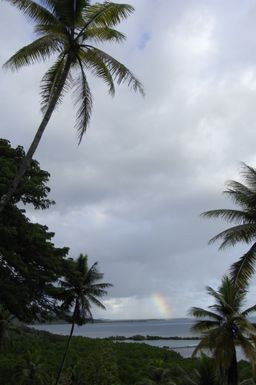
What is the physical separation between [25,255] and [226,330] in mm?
11801

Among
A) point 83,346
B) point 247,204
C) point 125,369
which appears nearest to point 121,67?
point 247,204

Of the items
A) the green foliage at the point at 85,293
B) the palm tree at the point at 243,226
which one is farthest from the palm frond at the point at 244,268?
the green foliage at the point at 85,293

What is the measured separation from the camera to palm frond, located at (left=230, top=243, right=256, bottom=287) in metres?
22.0

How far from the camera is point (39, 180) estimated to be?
26297mm

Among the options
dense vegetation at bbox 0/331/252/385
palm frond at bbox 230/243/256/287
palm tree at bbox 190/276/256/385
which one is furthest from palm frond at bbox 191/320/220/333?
palm frond at bbox 230/243/256/287

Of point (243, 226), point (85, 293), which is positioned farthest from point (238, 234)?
point (85, 293)

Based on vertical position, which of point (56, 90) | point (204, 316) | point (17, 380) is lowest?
point (17, 380)

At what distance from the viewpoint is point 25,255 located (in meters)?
24.2

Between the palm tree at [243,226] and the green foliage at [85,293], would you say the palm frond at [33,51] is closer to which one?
the palm tree at [243,226]

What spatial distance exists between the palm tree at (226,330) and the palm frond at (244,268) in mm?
3476

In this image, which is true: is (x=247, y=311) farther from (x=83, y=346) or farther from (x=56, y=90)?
(x=83, y=346)

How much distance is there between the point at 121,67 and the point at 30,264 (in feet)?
36.5

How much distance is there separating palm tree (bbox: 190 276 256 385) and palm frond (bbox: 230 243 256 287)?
A: 3476 millimetres

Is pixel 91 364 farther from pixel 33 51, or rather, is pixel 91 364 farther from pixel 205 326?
pixel 33 51
